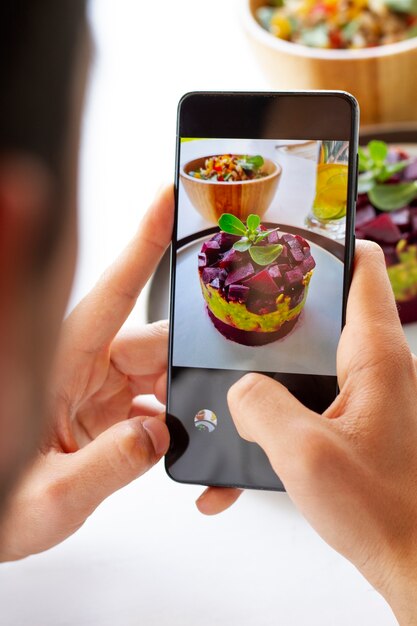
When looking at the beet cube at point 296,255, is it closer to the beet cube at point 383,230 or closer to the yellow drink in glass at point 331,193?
the yellow drink in glass at point 331,193

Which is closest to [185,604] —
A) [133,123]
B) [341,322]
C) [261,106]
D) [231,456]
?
[231,456]

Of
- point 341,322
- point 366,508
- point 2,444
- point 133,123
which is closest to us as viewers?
point 2,444

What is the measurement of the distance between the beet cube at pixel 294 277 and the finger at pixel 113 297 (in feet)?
0.32

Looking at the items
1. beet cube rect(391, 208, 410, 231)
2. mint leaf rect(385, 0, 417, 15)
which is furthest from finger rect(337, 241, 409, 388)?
mint leaf rect(385, 0, 417, 15)

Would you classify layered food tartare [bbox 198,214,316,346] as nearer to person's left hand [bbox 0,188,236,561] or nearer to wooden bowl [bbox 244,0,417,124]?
person's left hand [bbox 0,188,236,561]

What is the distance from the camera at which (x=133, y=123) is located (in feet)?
3.24

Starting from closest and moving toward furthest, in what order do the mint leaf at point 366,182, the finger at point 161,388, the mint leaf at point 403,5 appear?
the finger at point 161,388 < the mint leaf at point 366,182 < the mint leaf at point 403,5

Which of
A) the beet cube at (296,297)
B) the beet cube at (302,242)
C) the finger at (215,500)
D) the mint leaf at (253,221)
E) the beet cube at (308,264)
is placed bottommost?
the finger at (215,500)

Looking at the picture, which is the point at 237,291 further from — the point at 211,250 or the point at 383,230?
the point at 383,230

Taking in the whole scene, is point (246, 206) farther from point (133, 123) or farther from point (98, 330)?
point (133, 123)

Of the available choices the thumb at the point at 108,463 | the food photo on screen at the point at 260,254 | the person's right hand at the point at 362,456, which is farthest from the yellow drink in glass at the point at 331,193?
the thumb at the point at 108,463

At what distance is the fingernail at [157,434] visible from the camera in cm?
50

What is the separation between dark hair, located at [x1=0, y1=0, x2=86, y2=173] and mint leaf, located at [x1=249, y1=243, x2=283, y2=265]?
1.10 ft

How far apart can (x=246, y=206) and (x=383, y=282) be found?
12 centimetres
